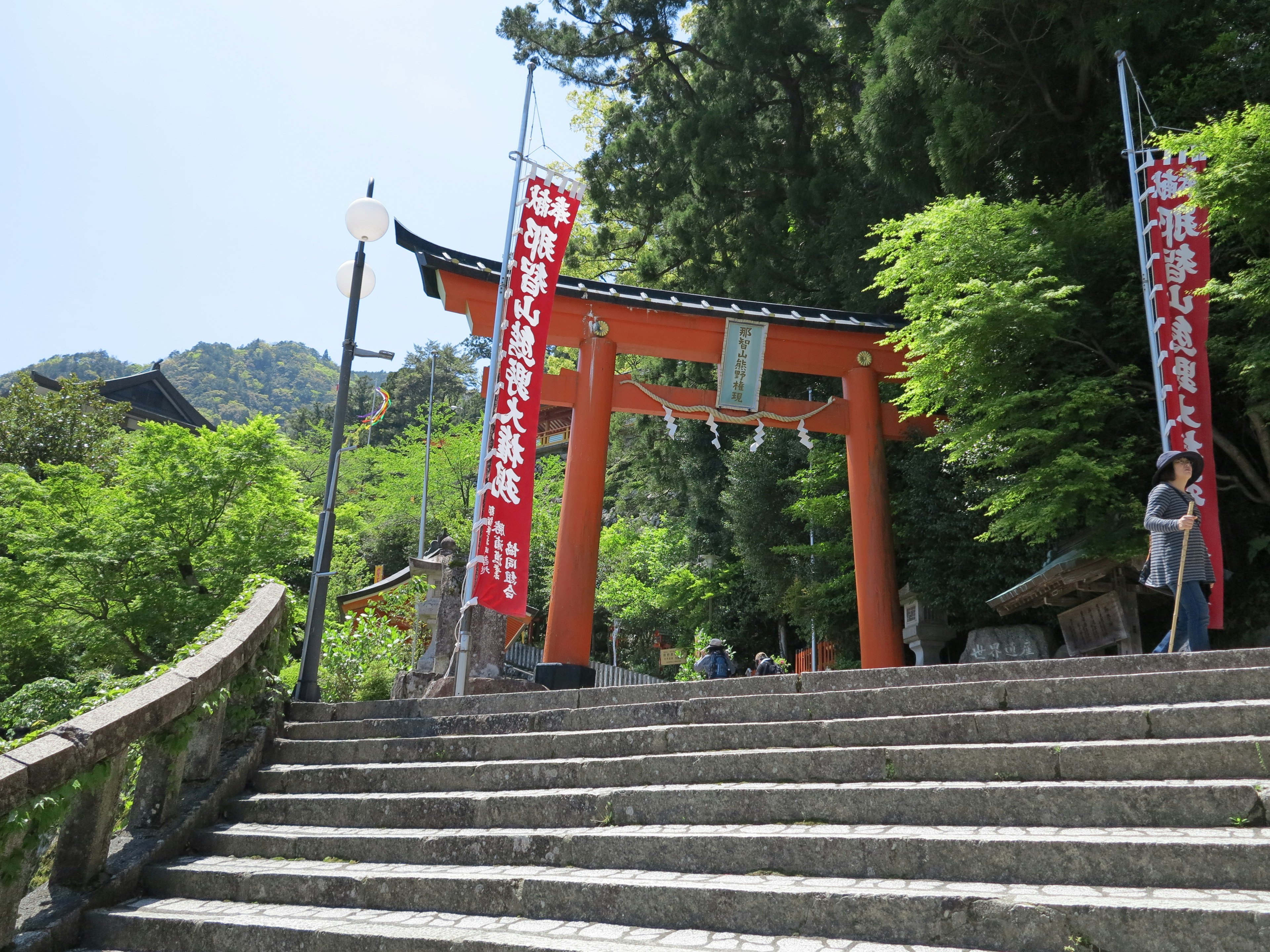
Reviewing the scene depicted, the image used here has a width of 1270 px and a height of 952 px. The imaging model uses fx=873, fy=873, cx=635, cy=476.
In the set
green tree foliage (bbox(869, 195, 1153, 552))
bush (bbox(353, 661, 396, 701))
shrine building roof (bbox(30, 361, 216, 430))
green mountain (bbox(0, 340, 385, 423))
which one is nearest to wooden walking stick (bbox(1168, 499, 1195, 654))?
green tree foliage (bbox(869, 195, 1153, 552))

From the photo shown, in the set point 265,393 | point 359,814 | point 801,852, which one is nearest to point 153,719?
point 359,814

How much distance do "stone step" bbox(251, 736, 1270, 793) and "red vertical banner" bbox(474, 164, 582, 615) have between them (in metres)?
2.38

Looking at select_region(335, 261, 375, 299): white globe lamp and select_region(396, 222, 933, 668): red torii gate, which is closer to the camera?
select_region(335, 261, 375, 299): white globe lamp

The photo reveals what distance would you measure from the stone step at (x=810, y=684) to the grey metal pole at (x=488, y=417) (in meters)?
1.08

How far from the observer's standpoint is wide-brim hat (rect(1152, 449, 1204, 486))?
19.8 ft

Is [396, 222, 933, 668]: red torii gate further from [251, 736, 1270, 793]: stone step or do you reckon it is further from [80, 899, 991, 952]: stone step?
[80, 899, 991, 952]: stone step

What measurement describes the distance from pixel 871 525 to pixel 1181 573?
7.40m

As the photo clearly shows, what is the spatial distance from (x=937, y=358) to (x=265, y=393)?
97.8 meters

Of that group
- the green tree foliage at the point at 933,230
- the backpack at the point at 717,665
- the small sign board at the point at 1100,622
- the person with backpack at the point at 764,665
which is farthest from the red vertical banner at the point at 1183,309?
the person with backpack at the point at 764,665

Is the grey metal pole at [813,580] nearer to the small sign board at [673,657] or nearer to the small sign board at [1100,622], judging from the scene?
the small sign board at [673,657]

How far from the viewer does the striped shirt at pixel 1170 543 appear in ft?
19.1

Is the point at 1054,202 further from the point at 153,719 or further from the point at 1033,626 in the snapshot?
the point at 153,719

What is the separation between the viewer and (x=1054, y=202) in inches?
412

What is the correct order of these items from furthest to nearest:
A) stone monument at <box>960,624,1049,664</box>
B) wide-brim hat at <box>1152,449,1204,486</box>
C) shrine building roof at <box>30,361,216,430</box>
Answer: shrine building roof at <box>30,361,216,430</box> → stone monument at <box>960,624,1049,664</box> → wide-brim hat at <box>1152,449,1204,486</box>
